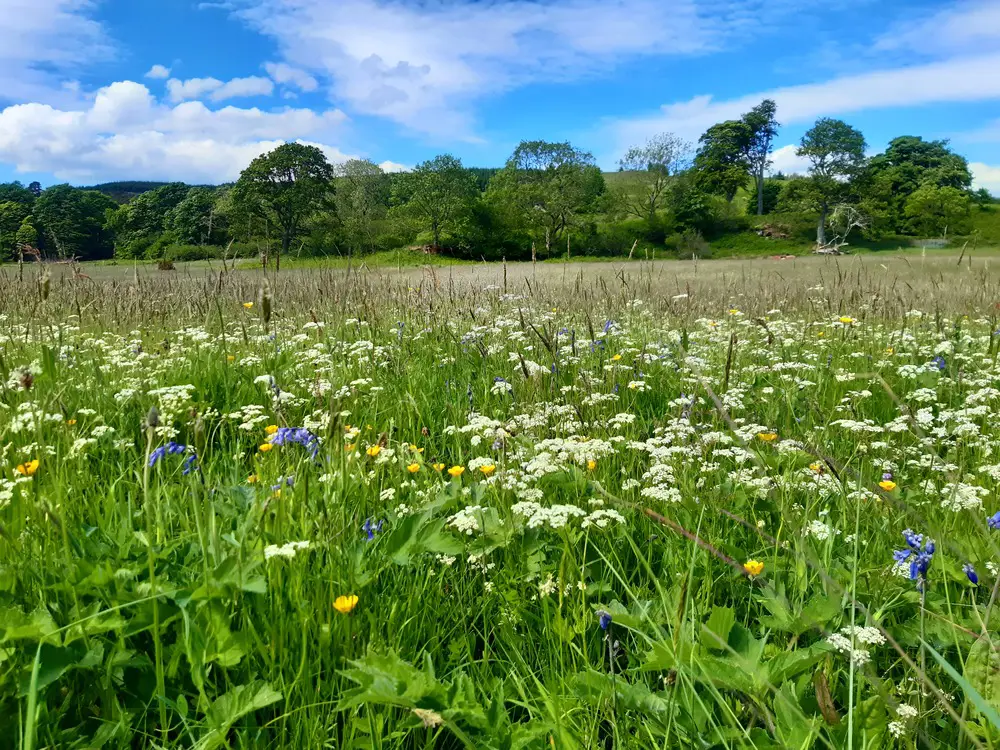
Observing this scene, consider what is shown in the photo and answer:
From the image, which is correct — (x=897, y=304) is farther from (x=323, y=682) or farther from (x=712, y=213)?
(x=712, y=213)

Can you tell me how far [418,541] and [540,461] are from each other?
63 centimetres

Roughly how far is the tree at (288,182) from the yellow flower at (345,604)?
7368 centimetres

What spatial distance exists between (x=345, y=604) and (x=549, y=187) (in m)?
82.8

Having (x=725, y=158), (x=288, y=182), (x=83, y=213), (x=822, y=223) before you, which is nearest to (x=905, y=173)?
(x=725, y=158)

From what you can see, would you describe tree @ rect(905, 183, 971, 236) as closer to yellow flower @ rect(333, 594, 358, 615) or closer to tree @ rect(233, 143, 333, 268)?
tree @ rect(233, 143, 333, 268)

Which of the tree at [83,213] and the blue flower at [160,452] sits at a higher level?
the tree at [83,213]

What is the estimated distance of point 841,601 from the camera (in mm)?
1641

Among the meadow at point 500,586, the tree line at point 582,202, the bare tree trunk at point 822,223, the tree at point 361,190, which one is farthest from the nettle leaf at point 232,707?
the tree at point 361,190

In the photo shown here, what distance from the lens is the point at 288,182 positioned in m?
72.2

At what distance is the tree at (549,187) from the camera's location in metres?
77.9

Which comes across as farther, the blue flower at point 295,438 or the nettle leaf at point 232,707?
the blue flower at point 295,438

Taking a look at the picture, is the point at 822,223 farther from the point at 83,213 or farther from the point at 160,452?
the point at 83,213

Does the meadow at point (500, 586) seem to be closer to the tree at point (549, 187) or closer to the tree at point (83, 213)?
the tree at point (549, 187)

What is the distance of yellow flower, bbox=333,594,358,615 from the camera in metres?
1.59
